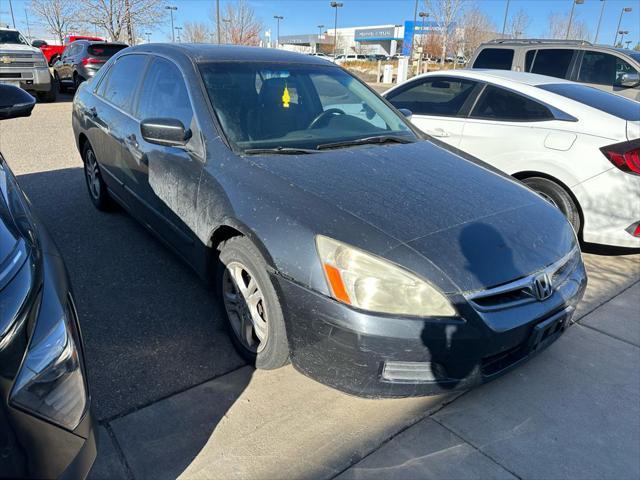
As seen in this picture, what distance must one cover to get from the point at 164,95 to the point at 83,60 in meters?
11.8

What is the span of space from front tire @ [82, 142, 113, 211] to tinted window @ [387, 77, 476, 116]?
3.36 meters

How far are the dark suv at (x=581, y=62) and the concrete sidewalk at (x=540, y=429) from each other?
19.5ft

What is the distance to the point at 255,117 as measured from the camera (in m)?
2.98

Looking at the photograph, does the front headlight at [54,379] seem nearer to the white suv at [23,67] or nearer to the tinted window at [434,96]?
the tinted window at [434,96]

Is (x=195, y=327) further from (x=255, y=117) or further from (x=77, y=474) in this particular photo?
(x=77, y=474)

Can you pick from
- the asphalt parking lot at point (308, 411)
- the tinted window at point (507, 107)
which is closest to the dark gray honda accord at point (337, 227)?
the asphalt parking lot at point (308, 411)

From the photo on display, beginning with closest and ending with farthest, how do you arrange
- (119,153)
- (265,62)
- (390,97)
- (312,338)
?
(312,338) < (265,62) < (119,153) < (390,97)

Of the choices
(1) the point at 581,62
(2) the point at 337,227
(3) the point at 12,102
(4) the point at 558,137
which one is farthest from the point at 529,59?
(3) the point at 12,102

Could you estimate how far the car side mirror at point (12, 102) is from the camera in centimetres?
310

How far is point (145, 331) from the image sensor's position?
9.70ft

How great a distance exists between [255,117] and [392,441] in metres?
1.99

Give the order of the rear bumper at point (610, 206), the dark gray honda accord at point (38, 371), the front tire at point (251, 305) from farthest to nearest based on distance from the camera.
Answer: the rear bumper at point (610, 206), the front tire at point (251, 305), the dark gray honda accord at point (38, 371)

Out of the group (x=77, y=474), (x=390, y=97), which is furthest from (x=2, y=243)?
(x=390, y=97)

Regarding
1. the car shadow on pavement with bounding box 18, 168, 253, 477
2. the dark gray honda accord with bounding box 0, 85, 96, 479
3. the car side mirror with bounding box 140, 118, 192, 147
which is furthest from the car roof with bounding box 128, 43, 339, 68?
the dark gray honda accord with bounding box 0, 85, 96, 479
